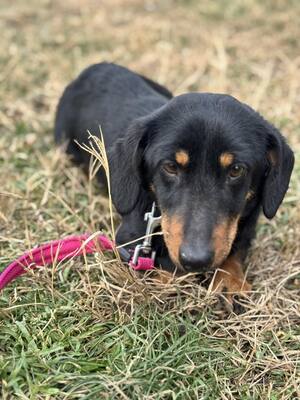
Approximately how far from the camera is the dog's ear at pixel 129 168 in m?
3.57

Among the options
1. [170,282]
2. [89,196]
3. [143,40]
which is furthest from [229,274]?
[143,40]

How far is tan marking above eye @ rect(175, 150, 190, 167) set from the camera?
324cm

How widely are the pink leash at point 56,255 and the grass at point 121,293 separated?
0.09m

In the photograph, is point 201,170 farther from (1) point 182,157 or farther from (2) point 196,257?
(2) point 196,257

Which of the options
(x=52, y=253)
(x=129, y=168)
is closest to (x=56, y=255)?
(x=52, y=253)

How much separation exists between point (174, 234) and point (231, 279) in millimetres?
775

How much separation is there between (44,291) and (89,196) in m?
1.33

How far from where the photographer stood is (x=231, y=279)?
3754mm

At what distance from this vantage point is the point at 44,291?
140 inches

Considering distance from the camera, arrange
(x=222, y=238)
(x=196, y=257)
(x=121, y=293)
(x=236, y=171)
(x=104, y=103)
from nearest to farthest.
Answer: (x=196, y=257) → (x=222, y=238) → (x=236, y=171) → (x=121, y=293) → (x=104, y=103)

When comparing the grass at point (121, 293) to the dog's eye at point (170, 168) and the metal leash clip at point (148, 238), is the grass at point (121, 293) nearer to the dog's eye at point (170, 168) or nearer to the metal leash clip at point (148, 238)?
the metal leash clip at point (148, 238)

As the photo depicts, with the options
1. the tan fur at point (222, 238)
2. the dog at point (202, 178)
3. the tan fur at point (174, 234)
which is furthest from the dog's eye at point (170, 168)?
the tan fur at point (222, 238)

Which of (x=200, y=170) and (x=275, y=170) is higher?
(x=200, y=170)

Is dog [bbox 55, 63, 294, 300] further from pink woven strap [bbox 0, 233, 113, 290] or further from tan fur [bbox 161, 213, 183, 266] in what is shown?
pink woven strap [bbox 0, 233, 113, 290]
